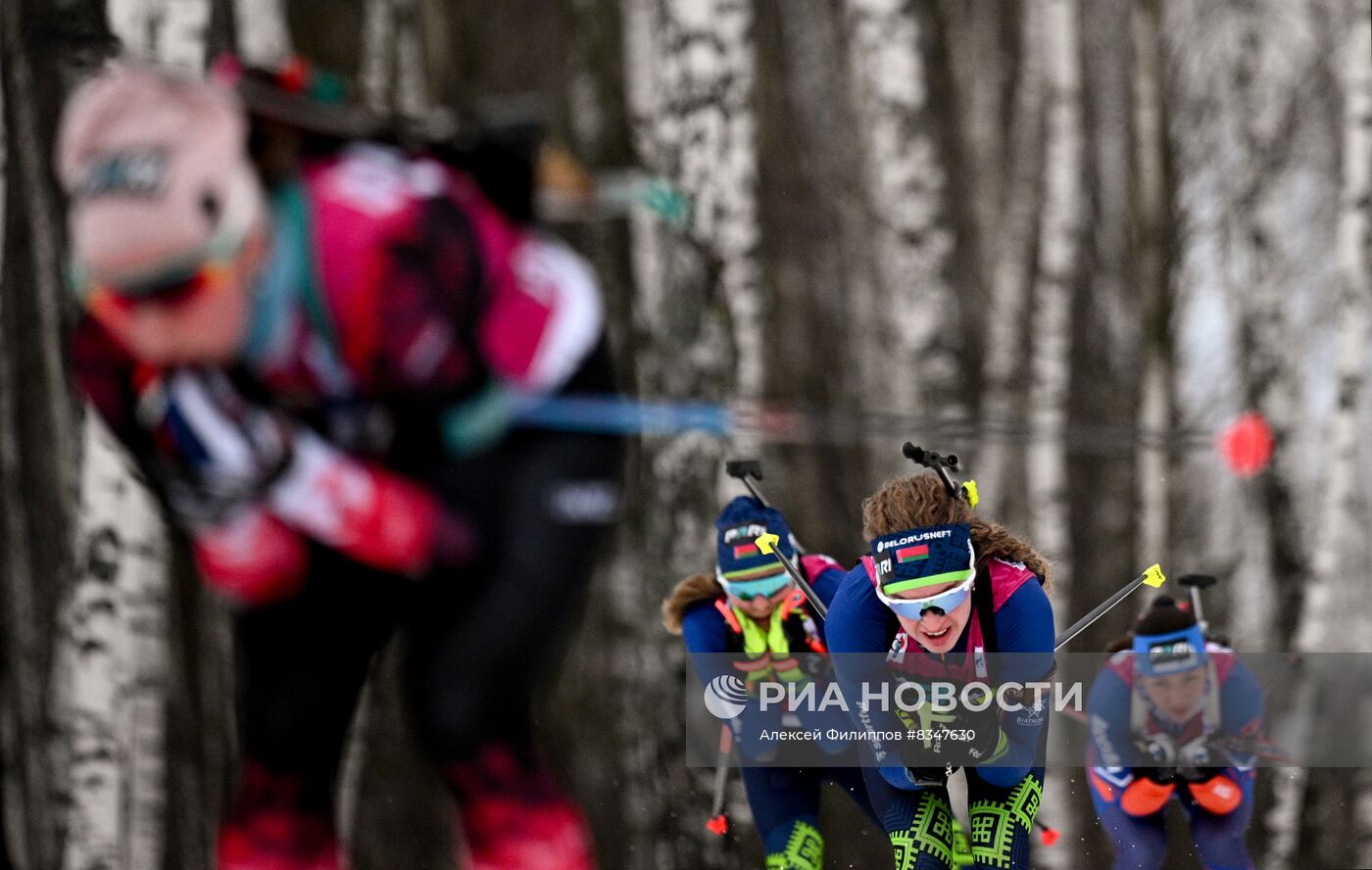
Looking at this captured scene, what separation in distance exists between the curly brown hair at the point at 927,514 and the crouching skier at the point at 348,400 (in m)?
0.95

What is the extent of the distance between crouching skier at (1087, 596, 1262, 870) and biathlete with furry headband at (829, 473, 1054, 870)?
33.1 inches

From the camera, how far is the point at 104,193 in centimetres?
227

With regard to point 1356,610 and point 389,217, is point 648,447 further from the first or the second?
point 389,217

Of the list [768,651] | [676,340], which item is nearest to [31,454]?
[676,340]

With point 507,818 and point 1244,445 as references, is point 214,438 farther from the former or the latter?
point 1244,445

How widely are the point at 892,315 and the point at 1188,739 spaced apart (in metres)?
2.09

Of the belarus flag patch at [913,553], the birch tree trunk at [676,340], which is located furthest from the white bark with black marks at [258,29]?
the belarus flag patch at [913,553]

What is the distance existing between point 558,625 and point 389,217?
2.42ft

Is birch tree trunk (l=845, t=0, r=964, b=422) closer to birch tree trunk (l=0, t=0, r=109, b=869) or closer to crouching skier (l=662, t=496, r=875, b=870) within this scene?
crouching skier (l=662, t=496, r=875, b=870)

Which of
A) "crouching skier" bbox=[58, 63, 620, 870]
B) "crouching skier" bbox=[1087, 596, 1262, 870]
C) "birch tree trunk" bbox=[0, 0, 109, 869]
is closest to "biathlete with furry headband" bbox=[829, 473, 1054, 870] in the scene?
"crouching skier" bbox=[1087, 596, 1262, 870]

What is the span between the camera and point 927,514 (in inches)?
130

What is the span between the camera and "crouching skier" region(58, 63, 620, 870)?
91.3 inches

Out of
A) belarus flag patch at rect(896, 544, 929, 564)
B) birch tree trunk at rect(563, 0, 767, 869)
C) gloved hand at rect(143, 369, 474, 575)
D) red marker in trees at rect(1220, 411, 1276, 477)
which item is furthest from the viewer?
birch tree trunk at rect(563, 0, 767, 869)

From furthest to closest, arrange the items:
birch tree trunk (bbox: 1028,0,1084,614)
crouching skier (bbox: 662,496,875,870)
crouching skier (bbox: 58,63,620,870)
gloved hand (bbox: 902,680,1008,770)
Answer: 1. birch tree trunk (bbox: 1028,0,1084,614)
2. crouching skier (bbox: 662,496,875,870)
3. gloved hand (bbox: 902,680,1008,770)
4. crouching skier (bbox: 58,63,620,870)
